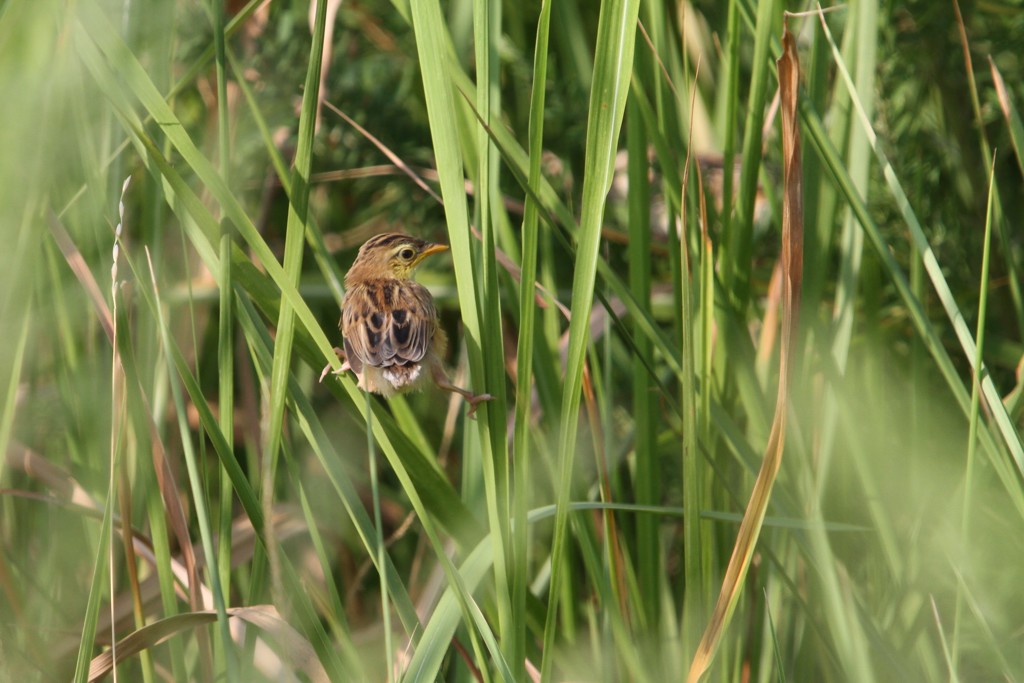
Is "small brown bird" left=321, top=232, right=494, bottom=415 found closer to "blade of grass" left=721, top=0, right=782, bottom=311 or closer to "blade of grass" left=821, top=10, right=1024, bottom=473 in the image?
"blade of grass" left=721, top=0, right=782, bottom=311

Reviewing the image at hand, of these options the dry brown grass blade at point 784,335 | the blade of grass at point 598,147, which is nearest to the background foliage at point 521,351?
the blade of grass at point 598,147

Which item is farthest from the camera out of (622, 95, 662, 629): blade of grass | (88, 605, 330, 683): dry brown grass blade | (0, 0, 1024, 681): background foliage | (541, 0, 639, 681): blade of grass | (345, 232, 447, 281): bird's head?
(345, 232, 447, 281): bird's head

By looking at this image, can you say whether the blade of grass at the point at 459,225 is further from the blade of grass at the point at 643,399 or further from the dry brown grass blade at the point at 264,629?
the blade of grass at the point at 643,399


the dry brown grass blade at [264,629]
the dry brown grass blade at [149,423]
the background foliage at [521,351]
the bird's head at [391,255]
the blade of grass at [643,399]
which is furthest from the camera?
the bird's head at [391,255]

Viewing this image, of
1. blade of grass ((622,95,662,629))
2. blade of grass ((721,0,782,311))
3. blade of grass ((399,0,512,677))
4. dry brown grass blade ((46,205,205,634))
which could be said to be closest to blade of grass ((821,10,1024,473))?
blade of grass ((721,0,782,311))

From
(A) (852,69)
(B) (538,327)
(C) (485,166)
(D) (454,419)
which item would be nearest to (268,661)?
(D) (454,419)
